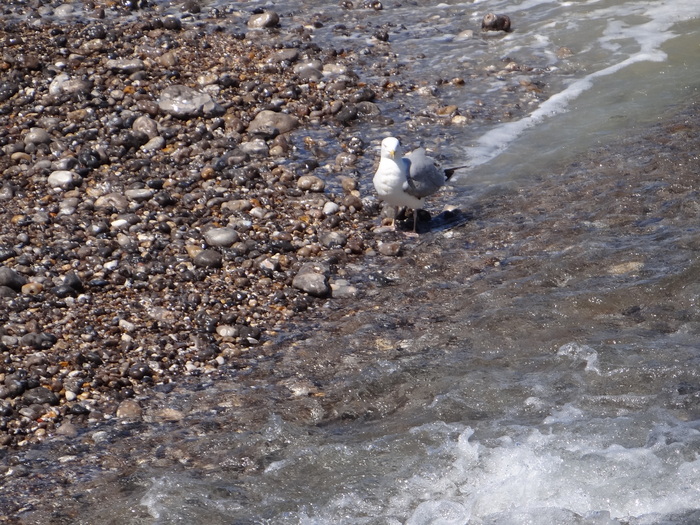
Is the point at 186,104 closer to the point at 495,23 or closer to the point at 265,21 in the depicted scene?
the point at 265,21

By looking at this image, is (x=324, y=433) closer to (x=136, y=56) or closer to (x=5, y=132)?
(x=5, y=132)

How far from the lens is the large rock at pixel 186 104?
8797 mm

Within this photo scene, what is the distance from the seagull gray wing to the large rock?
2518mm

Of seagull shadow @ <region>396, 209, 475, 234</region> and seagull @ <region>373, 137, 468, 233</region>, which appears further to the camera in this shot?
seagull shadow @ <region>396, 209, 475, 234</region>

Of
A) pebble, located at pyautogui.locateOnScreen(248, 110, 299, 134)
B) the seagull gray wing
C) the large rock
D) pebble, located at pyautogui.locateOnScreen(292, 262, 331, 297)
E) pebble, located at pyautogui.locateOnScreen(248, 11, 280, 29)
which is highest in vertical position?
pebble, located at pyautogui.locateOnScreen(248, 11, 280, 29)

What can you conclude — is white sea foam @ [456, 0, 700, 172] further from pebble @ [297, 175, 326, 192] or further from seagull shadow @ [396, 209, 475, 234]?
pebble @ [297, 175, 326, 192]

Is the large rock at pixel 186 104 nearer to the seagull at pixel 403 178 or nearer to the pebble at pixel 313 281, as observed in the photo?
the seagull at pixel 403 178

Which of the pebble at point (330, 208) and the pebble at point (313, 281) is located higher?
the pebble at point (330, 208)

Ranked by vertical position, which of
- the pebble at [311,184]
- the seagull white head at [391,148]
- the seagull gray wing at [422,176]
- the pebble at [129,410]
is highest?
the seagull white head at [391,148]

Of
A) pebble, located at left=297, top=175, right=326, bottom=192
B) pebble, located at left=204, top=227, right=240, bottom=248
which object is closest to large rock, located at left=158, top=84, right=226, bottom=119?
pebble, located at left=297, top=175, right=326, bottom=192

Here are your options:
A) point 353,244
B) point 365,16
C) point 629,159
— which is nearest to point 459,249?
point 353,244

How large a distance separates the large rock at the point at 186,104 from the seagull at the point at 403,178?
2.41 m

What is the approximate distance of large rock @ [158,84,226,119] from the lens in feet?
28.9

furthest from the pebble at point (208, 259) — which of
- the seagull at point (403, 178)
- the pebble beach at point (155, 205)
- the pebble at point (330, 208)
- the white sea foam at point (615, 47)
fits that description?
the white sea foam at point (615, 47)
